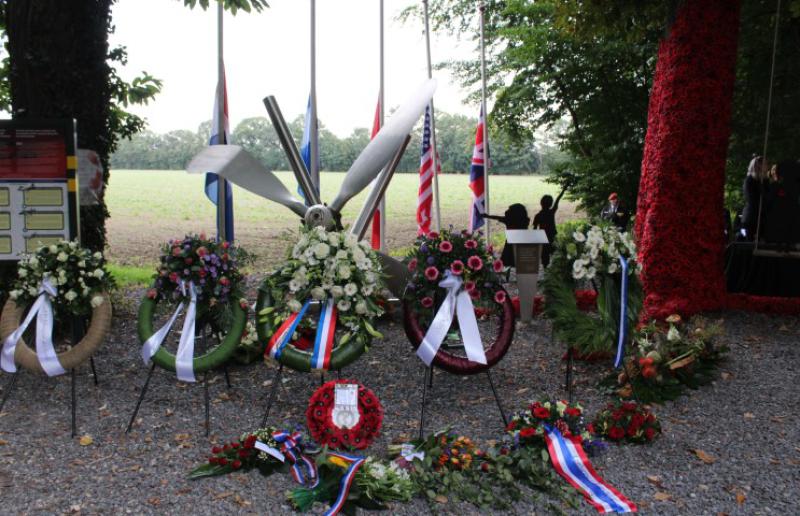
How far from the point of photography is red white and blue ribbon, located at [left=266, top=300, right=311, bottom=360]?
5.28m

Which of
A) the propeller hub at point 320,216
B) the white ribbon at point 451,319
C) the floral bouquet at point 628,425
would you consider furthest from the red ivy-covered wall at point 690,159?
the propeller hub at point 320,216

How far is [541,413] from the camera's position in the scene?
5000 mm

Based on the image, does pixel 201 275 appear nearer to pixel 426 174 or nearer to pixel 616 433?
pixel 616 433

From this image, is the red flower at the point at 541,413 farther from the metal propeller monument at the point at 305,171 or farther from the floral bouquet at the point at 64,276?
the floral bouquet at the point at 64,276

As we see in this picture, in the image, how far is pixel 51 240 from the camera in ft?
22.6

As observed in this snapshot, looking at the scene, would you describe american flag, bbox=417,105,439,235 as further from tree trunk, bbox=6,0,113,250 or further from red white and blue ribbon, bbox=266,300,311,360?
red white and blue ribbon, bbox=266,300,311,360

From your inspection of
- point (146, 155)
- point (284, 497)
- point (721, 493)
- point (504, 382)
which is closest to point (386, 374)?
point (504, 382)

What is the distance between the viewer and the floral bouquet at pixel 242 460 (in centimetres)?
457

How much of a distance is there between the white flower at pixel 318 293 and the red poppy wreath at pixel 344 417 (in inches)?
26.0

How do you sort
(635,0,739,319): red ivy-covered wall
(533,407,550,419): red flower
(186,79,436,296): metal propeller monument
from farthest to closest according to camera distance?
1. (635,0,739,319): red ivy-covered wall
2. (186,79,436,296): metal propeller monument
3. (533,407,550,419): red flower

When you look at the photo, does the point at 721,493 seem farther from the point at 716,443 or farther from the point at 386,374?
the point at 386,374

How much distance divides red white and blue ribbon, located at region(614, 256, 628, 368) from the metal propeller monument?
228cm

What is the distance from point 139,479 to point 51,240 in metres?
3.35

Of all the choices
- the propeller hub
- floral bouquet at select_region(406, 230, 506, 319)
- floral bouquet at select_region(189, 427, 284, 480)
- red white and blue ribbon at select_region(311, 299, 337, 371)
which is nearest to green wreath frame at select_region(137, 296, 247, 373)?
red white and blue ribbon at select_region(311, 299, 337, 371)
